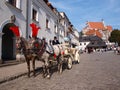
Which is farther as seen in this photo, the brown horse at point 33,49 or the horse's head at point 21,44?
the brown horse at point 33,49

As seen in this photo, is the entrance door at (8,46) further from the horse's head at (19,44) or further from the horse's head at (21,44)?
the horse's head at (19,44)

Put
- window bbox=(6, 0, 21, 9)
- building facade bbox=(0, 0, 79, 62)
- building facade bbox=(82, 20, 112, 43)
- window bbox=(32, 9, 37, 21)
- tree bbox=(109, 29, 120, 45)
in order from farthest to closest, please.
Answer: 1. building facade bbox=(82, 20, 112, 43)
2. tree bbox=(109, 29, 120, 45)
3. window bbox=(32, 9, 37, 21)
4. window bbox=(6, 0, 21, 9)
5. building facade bbox=(0, 0, 79, 62)

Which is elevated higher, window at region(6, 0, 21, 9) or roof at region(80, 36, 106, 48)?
roof at region(80, 36, 106, 48)

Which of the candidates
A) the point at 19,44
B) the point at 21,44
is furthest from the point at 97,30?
the point at 19,44

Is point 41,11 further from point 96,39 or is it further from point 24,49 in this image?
point 96,39

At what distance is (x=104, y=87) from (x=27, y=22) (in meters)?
11.7

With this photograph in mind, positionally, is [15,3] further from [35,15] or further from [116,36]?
[116,36]

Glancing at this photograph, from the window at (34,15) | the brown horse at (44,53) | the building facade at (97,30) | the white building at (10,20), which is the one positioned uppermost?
the building facade at (97,30)

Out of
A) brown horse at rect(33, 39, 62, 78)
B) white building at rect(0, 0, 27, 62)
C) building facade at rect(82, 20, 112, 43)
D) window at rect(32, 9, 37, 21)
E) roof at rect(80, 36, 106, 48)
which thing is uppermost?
building facade at rect(82, 20, 112, 43)

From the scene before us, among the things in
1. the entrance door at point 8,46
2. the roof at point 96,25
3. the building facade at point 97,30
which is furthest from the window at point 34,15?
the roof at point 96,25

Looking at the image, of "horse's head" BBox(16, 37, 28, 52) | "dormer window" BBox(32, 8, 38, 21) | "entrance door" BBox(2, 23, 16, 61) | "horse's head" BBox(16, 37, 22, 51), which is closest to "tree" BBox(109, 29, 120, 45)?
"dormer window" BBox(32, 8, 38, 21)

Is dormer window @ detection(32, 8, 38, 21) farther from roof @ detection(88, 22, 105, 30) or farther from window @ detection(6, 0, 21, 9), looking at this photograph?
roof @ detection(88, 22, 105, 30)

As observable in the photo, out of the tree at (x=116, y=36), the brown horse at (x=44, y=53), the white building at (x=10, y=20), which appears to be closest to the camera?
the brown horse at (x=44, y=53)

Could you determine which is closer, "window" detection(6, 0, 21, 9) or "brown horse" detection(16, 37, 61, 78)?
"brown horse" detection(16, 37, 61, 78)
